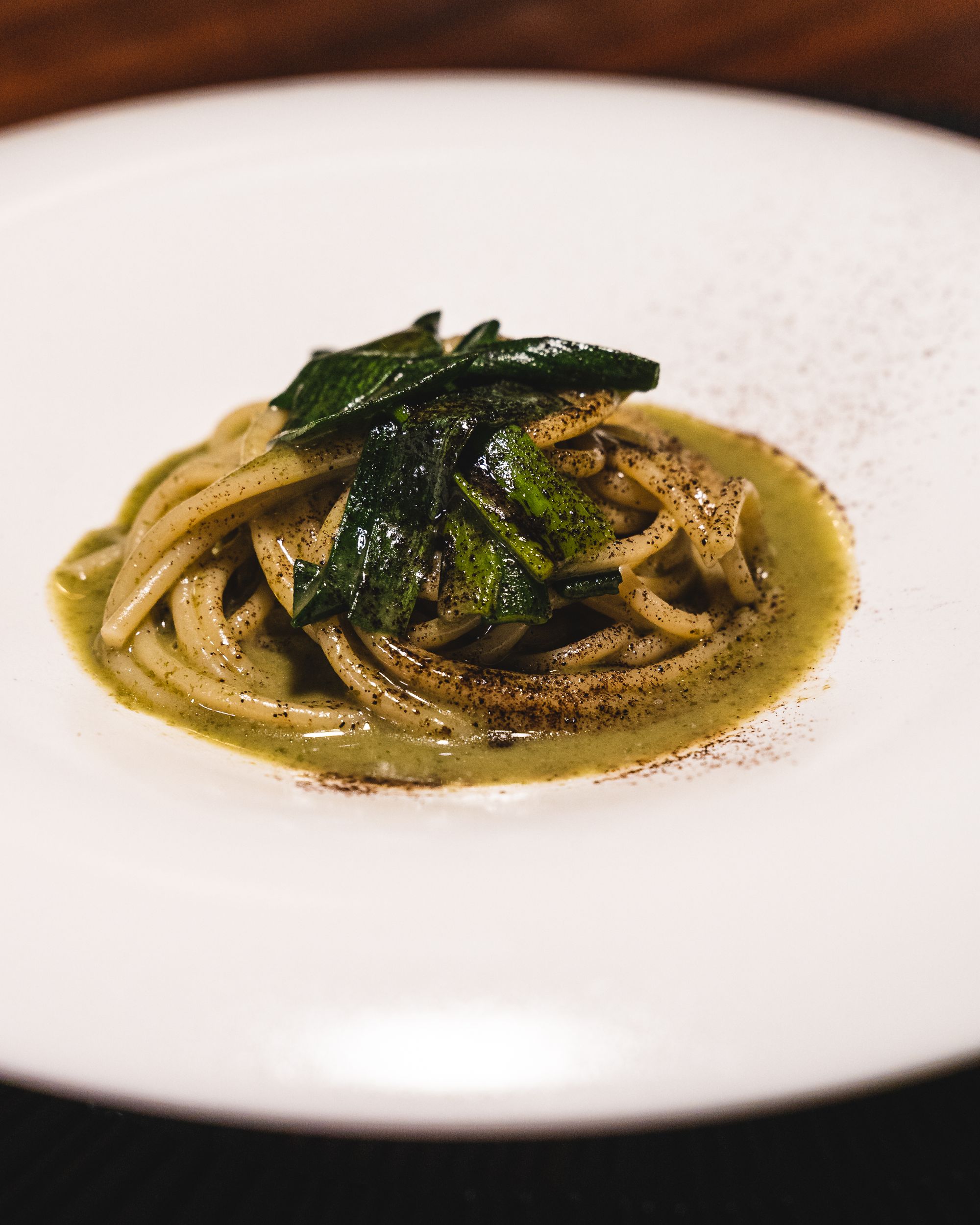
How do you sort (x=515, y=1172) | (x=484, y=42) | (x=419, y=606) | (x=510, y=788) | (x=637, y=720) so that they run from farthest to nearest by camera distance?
1. (x=484, y=42)
2. (x=419, y=606)
3. (x=637, y=720)
4. (x=510, y=788)
5. (x=515, y=1172)

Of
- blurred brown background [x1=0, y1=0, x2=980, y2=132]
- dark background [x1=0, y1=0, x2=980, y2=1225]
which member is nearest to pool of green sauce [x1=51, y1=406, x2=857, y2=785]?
dark background [x1=0, y1=0, x2=980, y2=1225]

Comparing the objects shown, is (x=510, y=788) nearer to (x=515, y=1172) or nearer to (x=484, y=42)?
(x=515, y=1172)

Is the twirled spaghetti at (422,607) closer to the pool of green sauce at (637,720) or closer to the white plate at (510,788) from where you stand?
the pool of green sauce at (637,720)

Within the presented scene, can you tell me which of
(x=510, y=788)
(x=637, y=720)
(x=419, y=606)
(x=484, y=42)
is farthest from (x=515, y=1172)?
(x=484, y=42)

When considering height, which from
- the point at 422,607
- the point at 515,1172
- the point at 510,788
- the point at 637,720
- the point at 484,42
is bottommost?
the point at 515,1172

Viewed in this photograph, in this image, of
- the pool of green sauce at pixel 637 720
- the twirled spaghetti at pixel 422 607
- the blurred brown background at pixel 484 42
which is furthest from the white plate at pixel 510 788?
the blurred brown background at pixel 484 42

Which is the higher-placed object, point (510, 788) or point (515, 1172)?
point (510, 788)

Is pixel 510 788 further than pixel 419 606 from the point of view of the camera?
No

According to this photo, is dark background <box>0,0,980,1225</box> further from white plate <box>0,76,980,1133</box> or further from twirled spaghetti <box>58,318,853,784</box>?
twirled spaghetti <box>58,318,853,784</box>
